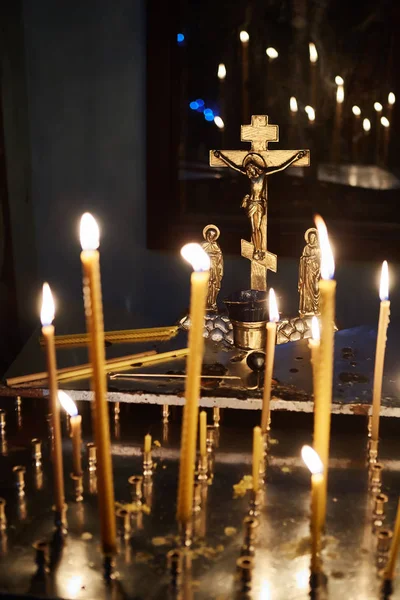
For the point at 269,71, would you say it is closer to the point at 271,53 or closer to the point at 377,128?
the point at 271,53

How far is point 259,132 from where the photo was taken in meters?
1.67

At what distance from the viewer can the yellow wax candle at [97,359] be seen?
2.53ft

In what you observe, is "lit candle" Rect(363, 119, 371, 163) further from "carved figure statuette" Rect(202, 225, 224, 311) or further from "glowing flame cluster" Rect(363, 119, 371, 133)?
"carved figure statuette" Rect(202, 225, 224, 311)

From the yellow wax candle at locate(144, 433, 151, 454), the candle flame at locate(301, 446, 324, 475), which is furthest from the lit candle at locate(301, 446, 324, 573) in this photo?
the yellow wax candle at locate(144, 433, 151, 454)

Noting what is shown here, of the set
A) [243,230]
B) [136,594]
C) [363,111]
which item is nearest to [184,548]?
[136,594]

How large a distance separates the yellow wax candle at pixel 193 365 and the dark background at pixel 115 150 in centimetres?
87

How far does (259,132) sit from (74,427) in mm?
837

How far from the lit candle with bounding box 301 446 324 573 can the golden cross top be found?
0.92 m

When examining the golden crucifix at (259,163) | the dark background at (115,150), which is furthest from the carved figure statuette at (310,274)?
the dark background at (115,150)

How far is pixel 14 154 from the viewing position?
1.83m

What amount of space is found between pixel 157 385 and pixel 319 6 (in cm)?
100

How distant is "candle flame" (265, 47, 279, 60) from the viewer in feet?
5.95

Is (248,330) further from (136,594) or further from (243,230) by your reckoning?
(136,594)

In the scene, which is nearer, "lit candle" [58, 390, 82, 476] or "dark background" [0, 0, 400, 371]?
"lit candle" [58, 390, 82, 476]
